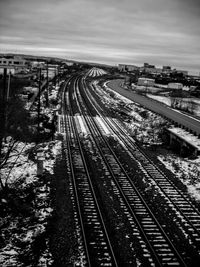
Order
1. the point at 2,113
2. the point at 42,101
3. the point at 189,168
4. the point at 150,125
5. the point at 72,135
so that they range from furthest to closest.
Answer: the point at 42,101, the point at 150,125, the point at 72,135, the point at 189,168, the point at 2,113

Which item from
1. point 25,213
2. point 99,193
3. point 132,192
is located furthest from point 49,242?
point 132,192

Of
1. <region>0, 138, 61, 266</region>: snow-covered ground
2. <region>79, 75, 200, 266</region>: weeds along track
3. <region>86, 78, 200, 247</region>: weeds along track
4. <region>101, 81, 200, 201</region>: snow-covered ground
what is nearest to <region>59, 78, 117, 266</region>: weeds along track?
<region>0, 138, 61, 266</region>: snow-covered ground

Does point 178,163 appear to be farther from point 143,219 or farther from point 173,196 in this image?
point 143,219

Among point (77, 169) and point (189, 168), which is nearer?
point (77, 169)

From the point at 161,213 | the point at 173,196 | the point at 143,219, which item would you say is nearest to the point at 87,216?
the point at 143,219

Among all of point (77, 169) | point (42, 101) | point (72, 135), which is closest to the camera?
point (77, 169)

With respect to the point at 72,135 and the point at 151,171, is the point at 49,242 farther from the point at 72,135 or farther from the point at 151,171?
the point at 72,135

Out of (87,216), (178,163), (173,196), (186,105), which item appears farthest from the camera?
(186,105)

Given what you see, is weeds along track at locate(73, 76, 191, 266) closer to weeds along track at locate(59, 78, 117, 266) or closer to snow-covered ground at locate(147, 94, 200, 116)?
weeds along track at locate(59, 78, 117, 266)
